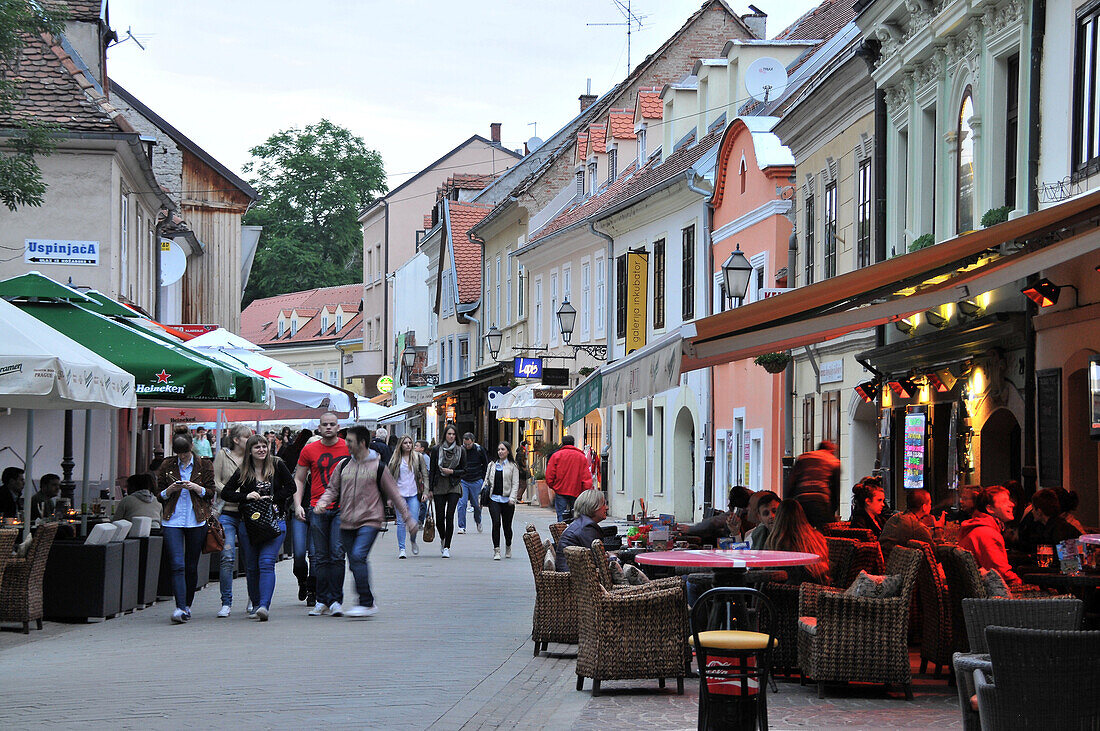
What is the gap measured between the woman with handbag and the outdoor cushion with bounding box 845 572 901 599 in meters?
6.19

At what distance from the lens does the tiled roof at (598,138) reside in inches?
1684

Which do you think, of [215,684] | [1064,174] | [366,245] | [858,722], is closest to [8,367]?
[215,684]

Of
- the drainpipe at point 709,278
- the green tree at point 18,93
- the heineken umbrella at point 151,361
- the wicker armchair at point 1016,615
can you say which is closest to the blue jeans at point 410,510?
the heineken umbrella at point 151,361

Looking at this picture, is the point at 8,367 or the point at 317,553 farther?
the point at 317,553

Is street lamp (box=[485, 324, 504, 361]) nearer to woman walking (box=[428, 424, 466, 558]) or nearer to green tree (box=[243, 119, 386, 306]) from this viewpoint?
woman walking (box=[428, 424, 466, 558])

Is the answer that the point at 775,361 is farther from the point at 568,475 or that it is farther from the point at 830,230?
the point at 568,475

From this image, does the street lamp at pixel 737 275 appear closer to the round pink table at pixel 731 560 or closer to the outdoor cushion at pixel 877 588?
the round pink table at pixel 731 560

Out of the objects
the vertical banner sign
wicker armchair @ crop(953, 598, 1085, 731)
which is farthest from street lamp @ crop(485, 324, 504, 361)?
wicker armchair @ crop(953, 598, 1085, 731)

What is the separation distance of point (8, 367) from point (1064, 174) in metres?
9.79

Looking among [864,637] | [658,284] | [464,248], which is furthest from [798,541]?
[464,248]

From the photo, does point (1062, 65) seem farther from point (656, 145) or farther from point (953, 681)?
Answer: point (656, 145)

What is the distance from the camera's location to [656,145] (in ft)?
123

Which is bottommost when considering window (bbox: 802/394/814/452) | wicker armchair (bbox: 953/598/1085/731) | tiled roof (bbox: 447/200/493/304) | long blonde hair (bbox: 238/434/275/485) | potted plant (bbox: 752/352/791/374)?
wicker armchair (bbox: 953/598/1085/731)

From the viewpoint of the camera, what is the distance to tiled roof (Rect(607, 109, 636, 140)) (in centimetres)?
4066
